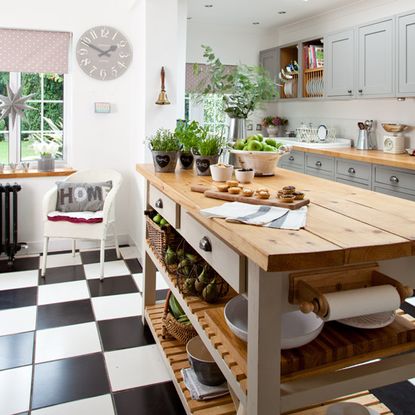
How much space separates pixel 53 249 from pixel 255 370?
3.65m

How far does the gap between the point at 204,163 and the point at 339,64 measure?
3.29m

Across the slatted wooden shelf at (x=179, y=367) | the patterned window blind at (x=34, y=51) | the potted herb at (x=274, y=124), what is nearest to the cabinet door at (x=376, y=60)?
the potted herb at (x=274, y=124)

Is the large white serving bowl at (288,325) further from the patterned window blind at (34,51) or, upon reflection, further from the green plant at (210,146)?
the patterned window blind at (34,51)

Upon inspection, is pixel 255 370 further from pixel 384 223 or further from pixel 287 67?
pixel 287 67

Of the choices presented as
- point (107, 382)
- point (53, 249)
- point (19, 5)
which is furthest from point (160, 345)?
point (19, 5)

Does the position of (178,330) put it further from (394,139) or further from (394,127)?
(394,127)

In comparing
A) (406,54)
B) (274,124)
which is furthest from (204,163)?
(274,124)

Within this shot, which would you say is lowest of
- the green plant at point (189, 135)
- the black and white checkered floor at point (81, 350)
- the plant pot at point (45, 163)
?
the black and white checkered floor at point (81, 350)

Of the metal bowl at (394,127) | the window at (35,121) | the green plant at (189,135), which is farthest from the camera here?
the metal bowl at (394,127)

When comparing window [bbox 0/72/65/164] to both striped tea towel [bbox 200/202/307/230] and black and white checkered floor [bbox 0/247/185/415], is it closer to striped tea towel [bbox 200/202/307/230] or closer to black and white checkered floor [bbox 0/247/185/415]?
black and white checkered floor [bbox 0/247/185/415]

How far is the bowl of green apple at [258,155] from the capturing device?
2166 mm

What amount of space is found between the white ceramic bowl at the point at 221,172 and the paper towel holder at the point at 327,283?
2.81ft

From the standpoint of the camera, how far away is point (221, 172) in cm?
204

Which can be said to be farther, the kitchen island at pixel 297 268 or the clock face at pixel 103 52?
the clock face at pixel 103 52
